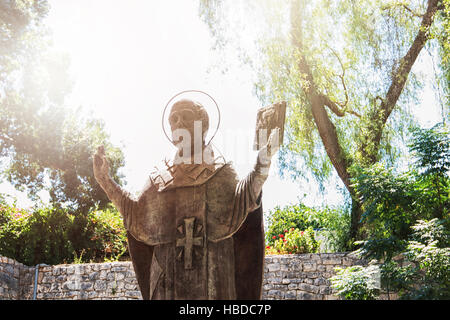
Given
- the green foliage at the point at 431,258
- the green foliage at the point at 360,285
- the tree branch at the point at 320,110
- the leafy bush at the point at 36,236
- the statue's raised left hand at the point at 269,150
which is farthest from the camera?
the leafy bush at the point at 36,236

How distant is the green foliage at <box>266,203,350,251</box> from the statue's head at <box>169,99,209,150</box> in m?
8.04

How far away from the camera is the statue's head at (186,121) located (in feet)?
14.5

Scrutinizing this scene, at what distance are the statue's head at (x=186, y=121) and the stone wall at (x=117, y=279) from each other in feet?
22.9

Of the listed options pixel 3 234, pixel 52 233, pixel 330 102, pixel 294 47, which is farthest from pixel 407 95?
pixel 3 234

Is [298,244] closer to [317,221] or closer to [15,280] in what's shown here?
[317,221]

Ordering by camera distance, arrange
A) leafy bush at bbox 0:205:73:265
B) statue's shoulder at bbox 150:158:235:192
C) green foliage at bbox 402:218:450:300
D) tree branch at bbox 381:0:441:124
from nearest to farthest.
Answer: statue's shoulder at bbox 150:158:235:192, green foliage at bbox 402:218:450:300, tree branch at bbox 381:0:441:124, leafy bush at bbox 0:205:73:265

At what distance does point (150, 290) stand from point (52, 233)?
9.82m

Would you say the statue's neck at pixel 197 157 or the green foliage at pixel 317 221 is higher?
the green foliage at pixel 317 221

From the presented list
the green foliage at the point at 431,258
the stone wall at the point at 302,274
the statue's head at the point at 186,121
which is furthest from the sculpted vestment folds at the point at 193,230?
the stone wall at the point at 302,274

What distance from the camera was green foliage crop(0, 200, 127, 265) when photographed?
Result: 42.0ft

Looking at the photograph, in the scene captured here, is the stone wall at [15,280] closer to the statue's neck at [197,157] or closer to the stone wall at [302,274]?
the stone wall at [302,274]

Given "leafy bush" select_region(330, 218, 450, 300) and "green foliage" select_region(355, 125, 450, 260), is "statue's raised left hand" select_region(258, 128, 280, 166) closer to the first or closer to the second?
"leafy bush" select_region(330, 218, 450, 300)

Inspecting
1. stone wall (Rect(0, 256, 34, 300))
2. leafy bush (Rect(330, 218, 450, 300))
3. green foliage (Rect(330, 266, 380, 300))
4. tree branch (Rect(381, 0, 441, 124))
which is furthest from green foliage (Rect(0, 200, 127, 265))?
tree branch (Rect(381, 0, 441, 124))

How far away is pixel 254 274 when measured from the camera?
13.7ft
